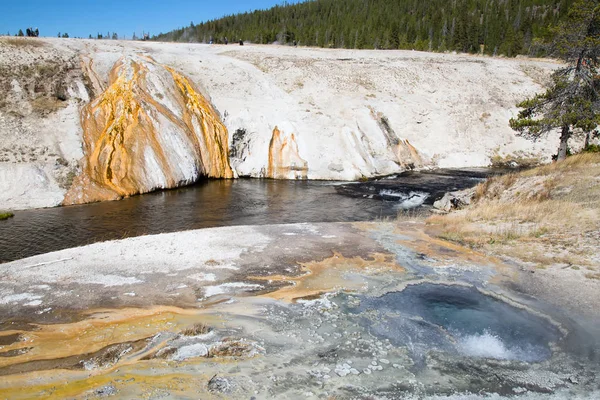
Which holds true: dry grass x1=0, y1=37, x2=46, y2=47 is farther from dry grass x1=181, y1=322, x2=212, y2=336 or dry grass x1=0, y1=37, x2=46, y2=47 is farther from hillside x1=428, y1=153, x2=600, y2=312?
dry grass x1=181, y1=322, x2=212, y2=336

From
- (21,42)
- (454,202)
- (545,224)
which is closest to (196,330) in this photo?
(545,224)

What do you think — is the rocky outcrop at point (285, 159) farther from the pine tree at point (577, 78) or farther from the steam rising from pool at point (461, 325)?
the steam rising from pool at point (461, 325)

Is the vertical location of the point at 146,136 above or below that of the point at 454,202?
above

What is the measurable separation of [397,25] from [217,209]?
8330 centimetres

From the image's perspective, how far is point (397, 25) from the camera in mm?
90000

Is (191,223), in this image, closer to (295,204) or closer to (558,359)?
(295,204)

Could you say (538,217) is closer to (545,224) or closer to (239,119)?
(545,224)

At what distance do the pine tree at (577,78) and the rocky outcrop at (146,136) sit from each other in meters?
18.1

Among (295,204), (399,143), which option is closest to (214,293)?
(295,204)

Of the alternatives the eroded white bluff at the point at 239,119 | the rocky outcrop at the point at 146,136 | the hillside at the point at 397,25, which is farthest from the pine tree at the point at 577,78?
the hillside at the point at 397,25

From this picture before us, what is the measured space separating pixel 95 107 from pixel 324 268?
2069 centimetres

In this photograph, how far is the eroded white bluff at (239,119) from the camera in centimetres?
2248

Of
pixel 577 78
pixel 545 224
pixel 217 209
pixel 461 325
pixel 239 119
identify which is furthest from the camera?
pixel 239 119

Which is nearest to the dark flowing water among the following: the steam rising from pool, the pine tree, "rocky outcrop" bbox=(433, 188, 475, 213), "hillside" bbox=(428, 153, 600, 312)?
"rocky outcrop" bbox=(433, 188, 475, 213)
